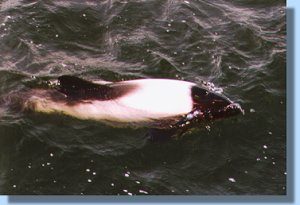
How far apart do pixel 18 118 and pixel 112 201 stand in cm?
73

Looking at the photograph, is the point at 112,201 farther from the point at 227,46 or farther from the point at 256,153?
the point at 227,46

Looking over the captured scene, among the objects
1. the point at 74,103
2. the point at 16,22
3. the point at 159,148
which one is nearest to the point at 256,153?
the point at 159,148

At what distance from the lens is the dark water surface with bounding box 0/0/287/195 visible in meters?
2.66

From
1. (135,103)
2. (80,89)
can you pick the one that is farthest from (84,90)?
(135,103)

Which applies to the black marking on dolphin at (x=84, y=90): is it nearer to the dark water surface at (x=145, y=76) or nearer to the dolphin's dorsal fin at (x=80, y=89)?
the dolphin's dorsal fin at (x=80, y=89)

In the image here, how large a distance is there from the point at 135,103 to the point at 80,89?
331mm

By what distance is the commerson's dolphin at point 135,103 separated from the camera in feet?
9.41

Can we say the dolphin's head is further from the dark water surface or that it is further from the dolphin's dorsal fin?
the dolphin's dorsal fin

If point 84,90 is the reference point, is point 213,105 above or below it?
below

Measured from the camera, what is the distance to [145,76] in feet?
10.2

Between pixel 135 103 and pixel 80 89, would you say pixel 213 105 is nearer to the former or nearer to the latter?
pixel 135 103

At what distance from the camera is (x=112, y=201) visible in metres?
2.61

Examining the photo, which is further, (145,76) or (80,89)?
(145,76)

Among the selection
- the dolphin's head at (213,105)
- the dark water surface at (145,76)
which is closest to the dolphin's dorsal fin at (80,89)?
the dark water surface at (145,76)
